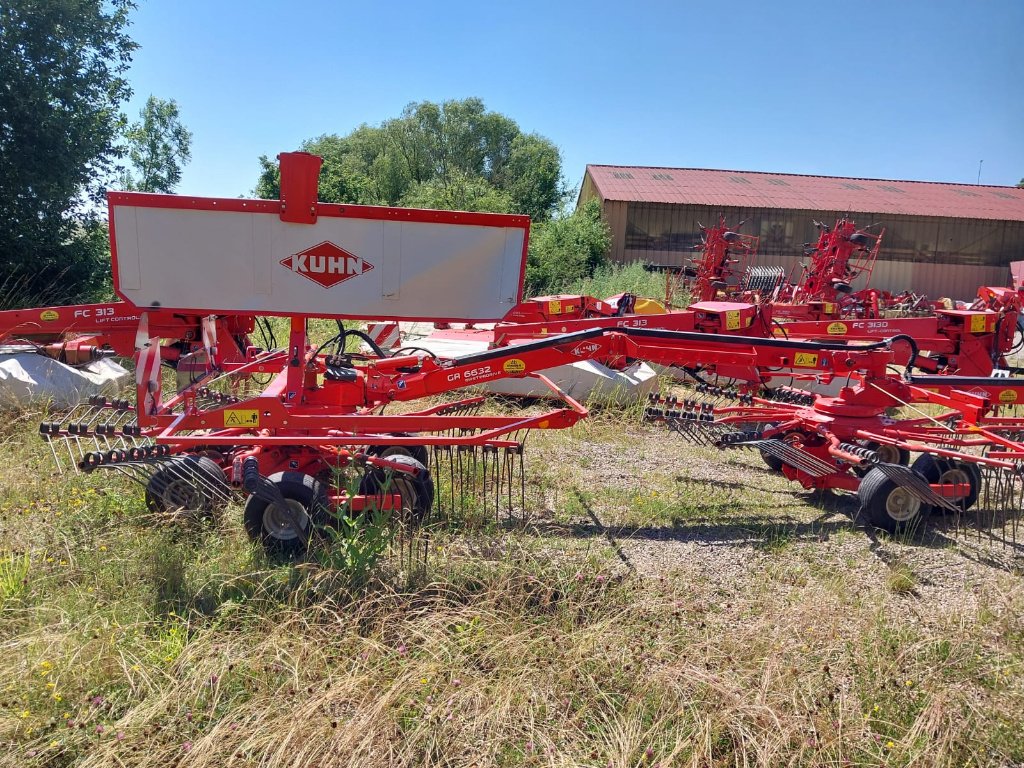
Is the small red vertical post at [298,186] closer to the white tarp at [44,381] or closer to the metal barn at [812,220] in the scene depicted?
the white tarp at [44,381]

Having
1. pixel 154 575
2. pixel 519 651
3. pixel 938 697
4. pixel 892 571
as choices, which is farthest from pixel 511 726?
pixel 892 571

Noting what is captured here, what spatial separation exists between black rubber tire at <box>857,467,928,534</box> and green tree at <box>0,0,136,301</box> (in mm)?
11035

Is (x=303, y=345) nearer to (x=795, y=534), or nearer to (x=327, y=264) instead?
(x=327, y=264)

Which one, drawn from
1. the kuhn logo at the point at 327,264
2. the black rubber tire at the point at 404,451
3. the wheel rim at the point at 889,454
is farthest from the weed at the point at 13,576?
the wheel rim at the point at 889,454

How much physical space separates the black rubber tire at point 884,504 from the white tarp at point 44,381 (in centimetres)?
715

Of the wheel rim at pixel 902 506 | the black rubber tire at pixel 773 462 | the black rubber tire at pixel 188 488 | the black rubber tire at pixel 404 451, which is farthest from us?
the black rubber tire at pixel 773 462

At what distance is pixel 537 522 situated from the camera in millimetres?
4773

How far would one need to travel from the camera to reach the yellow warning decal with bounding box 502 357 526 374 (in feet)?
14.8

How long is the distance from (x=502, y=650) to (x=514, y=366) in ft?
6.73

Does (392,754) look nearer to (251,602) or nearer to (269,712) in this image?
(269,712)

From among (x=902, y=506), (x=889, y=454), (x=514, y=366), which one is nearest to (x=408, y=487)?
(x=514, y=366)

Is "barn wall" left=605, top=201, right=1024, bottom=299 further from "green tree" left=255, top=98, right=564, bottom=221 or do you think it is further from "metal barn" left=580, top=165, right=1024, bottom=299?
"green tree" left=255, top=98, right=564, bottom=221

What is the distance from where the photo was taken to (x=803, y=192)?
29.5 m

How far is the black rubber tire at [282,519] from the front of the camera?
3939 mm
